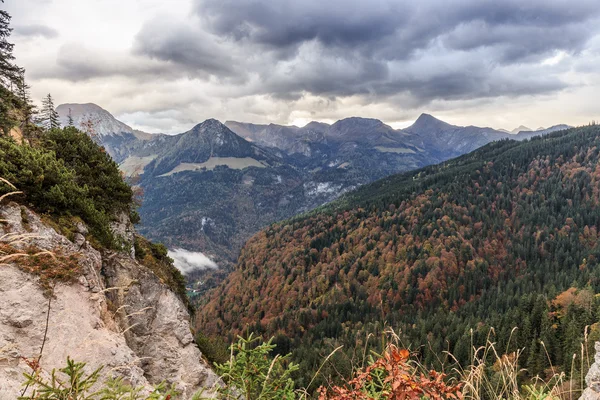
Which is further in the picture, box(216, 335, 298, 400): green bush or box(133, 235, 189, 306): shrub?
box(133, 235, 189, 306): shrub

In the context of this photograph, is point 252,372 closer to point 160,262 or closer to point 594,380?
point 594,380

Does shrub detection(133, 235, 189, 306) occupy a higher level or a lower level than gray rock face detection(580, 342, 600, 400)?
higher

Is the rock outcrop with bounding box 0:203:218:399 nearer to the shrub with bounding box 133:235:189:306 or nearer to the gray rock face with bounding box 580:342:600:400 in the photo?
the shrub with bounding box 133:235:189:306

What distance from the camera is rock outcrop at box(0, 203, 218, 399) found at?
35.1ft

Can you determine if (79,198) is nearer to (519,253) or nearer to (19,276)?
(19,276)

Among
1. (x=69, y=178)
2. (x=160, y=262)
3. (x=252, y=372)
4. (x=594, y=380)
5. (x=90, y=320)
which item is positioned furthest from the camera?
(x=160, y=262)

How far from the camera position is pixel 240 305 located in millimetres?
179875

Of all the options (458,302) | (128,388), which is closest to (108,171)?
(128,388)

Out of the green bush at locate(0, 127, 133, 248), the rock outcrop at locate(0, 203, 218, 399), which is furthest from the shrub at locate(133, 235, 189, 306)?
the rock outcrop at locate(0, 203, 218, 399)

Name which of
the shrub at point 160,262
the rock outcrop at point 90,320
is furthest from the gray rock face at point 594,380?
the shrub at point 160,262

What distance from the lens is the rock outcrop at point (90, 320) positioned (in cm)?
1071

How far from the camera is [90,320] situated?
42.5ft

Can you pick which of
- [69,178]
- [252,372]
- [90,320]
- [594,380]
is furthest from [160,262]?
[594,380]

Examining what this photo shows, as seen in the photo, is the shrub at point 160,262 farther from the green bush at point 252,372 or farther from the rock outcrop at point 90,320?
the green bush at point 252,372
